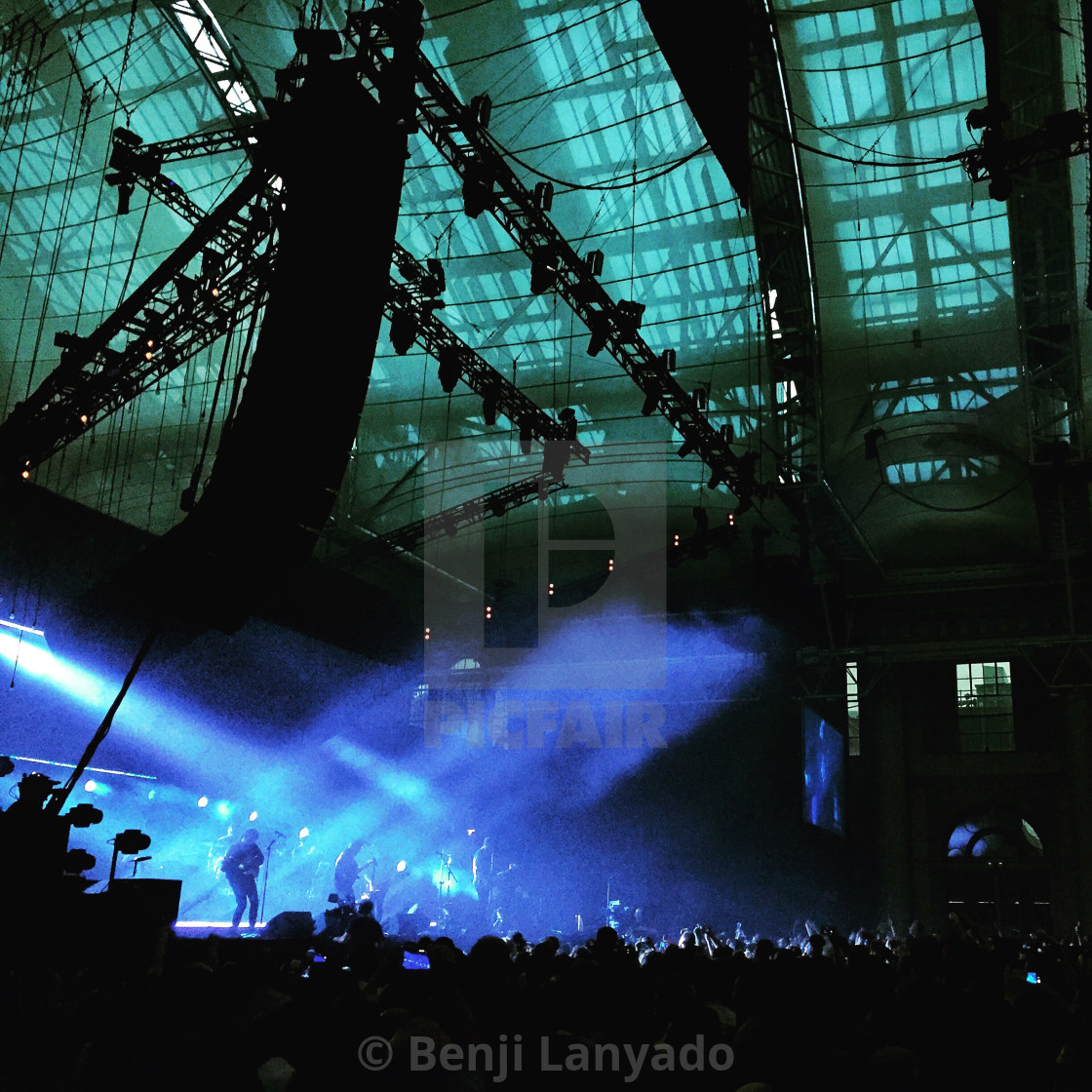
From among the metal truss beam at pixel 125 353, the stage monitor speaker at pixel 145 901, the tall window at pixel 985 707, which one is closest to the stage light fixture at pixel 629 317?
the metal truss beam at pixel 125 353

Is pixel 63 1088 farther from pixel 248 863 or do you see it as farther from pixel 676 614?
pixel 676 614

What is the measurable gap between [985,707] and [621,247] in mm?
10842

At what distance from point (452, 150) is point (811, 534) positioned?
9316 mm

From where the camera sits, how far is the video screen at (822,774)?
16688 millimetres

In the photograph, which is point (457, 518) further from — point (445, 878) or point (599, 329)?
point (445, 878)

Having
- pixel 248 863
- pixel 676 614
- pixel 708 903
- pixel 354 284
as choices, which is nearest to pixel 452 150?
pixel 354 284

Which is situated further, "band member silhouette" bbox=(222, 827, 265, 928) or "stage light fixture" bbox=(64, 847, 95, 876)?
"band member silhouette" bbox=(222, 827, 265, 928)

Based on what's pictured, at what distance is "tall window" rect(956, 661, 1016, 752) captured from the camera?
62.2 ft

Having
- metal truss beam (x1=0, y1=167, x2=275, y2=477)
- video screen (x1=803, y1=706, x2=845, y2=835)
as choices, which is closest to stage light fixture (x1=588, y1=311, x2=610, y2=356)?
metal truss beam (x1=0, y1=167, x2=275, y2=477)

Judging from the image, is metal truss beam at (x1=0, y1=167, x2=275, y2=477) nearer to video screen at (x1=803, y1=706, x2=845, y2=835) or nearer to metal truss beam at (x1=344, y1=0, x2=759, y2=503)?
metal truss beam at (x1=344, y1=0, x2=759, y2=503)

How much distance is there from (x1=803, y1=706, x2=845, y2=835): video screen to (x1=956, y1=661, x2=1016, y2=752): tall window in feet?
9.24

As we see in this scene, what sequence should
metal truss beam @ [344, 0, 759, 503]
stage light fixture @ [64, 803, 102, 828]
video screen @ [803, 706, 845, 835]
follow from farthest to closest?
1. video screen @ [803, 706, 845, 835]
2. metal truss beam @ [344, 0, 759, 503]
3. stage light fixture @ [64, 803, 102, 828]

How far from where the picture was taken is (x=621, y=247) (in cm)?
1692

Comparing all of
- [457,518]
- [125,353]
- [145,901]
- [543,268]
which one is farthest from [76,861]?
[457,518]
